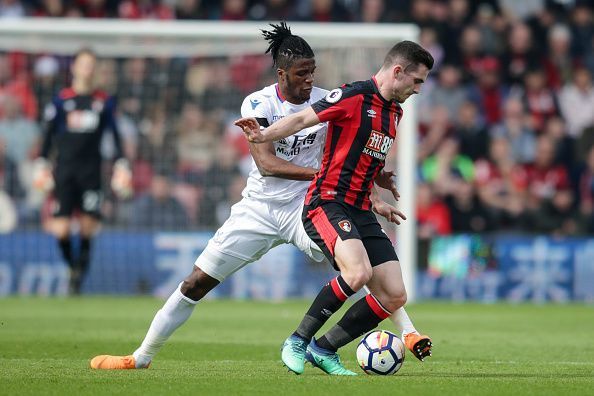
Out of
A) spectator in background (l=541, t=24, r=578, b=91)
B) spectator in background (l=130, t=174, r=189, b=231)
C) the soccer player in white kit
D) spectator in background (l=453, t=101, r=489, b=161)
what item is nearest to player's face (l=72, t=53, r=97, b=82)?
spectator in background (l=130, t=174, r=189, b=231)

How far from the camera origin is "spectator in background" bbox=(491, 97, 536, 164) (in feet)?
65.5

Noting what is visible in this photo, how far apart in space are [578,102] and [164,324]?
46.2ft

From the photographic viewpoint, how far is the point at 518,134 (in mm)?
20062

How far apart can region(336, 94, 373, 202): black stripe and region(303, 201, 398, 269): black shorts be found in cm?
11

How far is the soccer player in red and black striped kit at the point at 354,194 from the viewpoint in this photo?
7.55 meters

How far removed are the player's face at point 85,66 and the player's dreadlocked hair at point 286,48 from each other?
270 inches

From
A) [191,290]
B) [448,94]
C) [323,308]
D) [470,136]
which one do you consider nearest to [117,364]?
[191,290]

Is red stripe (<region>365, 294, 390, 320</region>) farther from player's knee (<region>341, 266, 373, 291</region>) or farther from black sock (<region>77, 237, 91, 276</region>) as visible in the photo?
black sock (<region>77, 237, 91, 276</region>)

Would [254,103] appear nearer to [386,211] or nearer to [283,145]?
[283,145]

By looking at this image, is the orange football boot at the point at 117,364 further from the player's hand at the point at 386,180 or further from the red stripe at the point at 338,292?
the player's hand at the point at 386,180

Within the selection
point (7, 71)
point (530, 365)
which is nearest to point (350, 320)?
point (530, 365)

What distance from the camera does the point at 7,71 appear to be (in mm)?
17125

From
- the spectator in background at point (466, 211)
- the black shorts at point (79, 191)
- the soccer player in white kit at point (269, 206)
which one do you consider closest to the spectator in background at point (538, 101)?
the spectator in background at point (466, 211)

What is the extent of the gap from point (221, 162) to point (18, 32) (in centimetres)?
333
